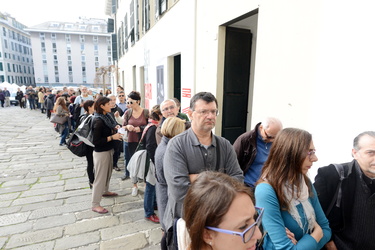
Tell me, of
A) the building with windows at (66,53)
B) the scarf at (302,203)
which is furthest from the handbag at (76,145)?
the building with windows at (66,53)

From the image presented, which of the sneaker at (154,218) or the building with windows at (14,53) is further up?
the building with windows at (14,53)

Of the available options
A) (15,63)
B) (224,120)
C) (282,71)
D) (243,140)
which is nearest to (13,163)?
(224,120)

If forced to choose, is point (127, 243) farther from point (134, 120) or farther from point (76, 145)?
point (134, 120)

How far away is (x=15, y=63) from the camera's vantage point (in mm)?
50438

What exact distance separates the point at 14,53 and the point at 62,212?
62.6 metres

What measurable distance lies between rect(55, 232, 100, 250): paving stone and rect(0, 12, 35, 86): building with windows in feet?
184

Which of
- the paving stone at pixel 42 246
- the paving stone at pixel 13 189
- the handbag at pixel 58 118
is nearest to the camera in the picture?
the paving stone at pixel 42 246

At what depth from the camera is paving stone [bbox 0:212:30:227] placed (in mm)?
3222

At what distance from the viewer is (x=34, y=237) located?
2889mm

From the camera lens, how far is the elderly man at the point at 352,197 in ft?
5.26

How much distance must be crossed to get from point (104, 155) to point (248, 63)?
10.5 ft

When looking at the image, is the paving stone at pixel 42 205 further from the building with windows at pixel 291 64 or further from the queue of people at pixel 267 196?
the building with windows at pixel 291 64

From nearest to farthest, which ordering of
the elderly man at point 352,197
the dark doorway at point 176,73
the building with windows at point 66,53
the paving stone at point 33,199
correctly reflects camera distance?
the elderly man at point 352,197, the paving stone at point 33,199, the dark doorway at point 176,73, the building with windows at point 66,53

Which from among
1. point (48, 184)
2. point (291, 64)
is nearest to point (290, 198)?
point (291, 64)
